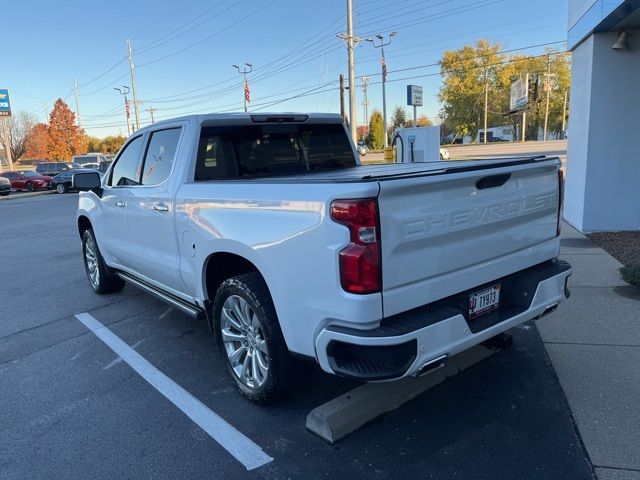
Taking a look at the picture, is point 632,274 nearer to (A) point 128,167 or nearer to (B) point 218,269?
(B) point 218,269

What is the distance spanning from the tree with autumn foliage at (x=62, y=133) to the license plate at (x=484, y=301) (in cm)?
7328

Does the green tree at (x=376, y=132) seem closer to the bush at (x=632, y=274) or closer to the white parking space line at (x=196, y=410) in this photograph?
the bush at (x=632, y=274)

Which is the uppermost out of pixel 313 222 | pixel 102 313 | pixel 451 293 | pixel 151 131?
pixel 151 131

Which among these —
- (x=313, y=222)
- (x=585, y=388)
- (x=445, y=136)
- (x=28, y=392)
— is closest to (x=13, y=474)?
(x=28, y=392)

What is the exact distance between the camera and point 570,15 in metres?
9.07

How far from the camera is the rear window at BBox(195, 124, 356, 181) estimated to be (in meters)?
4.11

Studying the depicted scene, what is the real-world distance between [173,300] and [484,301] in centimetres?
262

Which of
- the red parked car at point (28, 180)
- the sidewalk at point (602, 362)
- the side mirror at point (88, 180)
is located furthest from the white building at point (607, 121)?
→ the red parked car at point (28, 180)

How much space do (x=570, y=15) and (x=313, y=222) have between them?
8.84 m

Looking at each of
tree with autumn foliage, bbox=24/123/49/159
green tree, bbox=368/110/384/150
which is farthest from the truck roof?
tree with autumn foliage, bbox=24/123/49/159

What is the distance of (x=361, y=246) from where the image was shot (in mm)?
2449

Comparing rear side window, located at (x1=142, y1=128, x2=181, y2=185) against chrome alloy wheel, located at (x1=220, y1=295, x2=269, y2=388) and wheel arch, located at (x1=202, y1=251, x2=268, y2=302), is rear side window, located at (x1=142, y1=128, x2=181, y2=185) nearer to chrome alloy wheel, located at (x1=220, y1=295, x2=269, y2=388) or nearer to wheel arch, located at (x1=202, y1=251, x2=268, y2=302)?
wheel arch, located at (x1=202, y1=251, x2=268, y2=302)

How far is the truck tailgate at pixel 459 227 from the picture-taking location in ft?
8.30

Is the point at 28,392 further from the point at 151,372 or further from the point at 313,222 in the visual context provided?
the point at 313,222
